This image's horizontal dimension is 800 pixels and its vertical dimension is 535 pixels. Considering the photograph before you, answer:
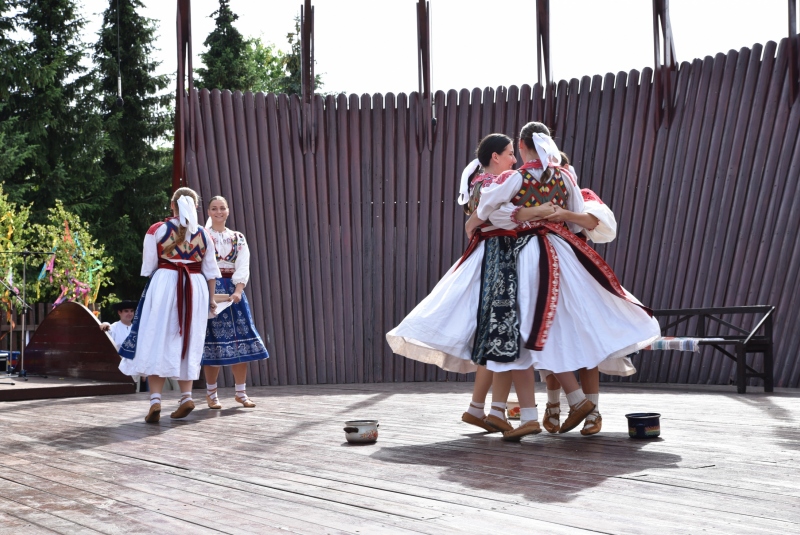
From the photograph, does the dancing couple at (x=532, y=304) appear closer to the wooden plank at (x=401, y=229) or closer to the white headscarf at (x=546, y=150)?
the white headscarf at (x=546, y=150)

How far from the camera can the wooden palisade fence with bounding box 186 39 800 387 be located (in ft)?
27.1

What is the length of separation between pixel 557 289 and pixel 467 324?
45cm

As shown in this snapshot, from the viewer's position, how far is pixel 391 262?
29.3ft

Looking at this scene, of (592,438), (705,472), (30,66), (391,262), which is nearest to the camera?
(705,472)

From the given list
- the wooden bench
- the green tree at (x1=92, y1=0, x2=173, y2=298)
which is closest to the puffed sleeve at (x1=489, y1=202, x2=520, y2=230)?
the wooden bench

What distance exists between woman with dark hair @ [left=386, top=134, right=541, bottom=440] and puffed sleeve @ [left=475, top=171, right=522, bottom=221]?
0.16ft

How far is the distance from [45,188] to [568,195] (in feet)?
73.9

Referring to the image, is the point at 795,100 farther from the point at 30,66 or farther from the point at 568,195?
the point at 30,66

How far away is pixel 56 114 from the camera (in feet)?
83.4

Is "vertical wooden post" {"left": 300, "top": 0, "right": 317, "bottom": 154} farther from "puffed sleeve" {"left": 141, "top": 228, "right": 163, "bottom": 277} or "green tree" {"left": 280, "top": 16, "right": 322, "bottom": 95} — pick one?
"green tree" {"left": 280, "top": 16, "right": 322, "bottom": 95}

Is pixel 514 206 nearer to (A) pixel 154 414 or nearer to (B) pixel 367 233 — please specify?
(A) pixel 154 414

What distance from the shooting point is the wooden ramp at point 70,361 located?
25.3 ft

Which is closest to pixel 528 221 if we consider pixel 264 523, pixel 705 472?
pixel 705 472

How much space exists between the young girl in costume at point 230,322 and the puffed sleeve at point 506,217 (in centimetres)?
262
